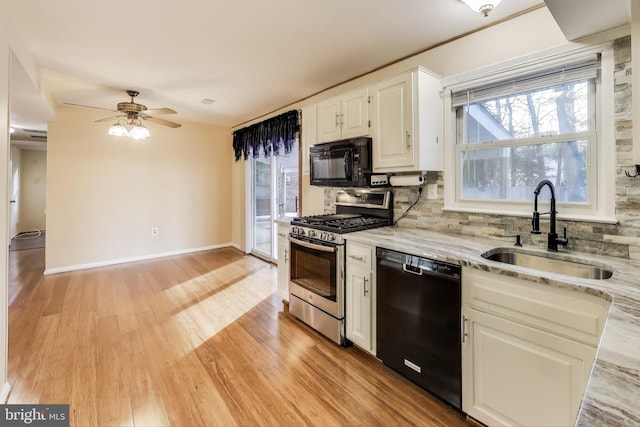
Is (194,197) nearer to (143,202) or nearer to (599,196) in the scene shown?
(143,202)

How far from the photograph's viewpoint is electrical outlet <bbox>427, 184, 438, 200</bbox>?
2.51m

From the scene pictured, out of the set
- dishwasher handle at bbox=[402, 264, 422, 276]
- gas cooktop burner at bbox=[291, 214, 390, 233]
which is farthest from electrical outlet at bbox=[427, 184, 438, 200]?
dishwasher handle at bbox=[402, 264, 422, 276]

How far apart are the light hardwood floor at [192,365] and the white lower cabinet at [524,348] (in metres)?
0.33

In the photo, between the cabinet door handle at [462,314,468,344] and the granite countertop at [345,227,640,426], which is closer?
the granite countertop at [345,227,640,426]

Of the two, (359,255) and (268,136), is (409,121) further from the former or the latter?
(268,136)

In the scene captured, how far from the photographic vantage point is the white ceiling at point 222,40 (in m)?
2.06

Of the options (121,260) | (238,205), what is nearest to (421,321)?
(238,205)

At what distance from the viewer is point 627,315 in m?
0.91

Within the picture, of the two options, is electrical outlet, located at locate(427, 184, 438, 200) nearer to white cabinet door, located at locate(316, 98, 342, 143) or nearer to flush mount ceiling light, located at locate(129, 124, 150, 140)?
white cabinet door, located at locate(316, 98, 342, 143)

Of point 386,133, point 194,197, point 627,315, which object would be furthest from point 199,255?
point 627,315

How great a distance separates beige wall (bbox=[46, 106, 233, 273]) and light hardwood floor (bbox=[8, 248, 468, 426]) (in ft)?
3.82

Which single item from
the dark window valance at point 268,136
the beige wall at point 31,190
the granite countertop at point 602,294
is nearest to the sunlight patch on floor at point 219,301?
the granite countertop at point 602,294

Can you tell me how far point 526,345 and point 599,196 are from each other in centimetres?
103

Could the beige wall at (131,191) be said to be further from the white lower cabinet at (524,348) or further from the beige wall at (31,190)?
the white lower cabinet at (524,348)
